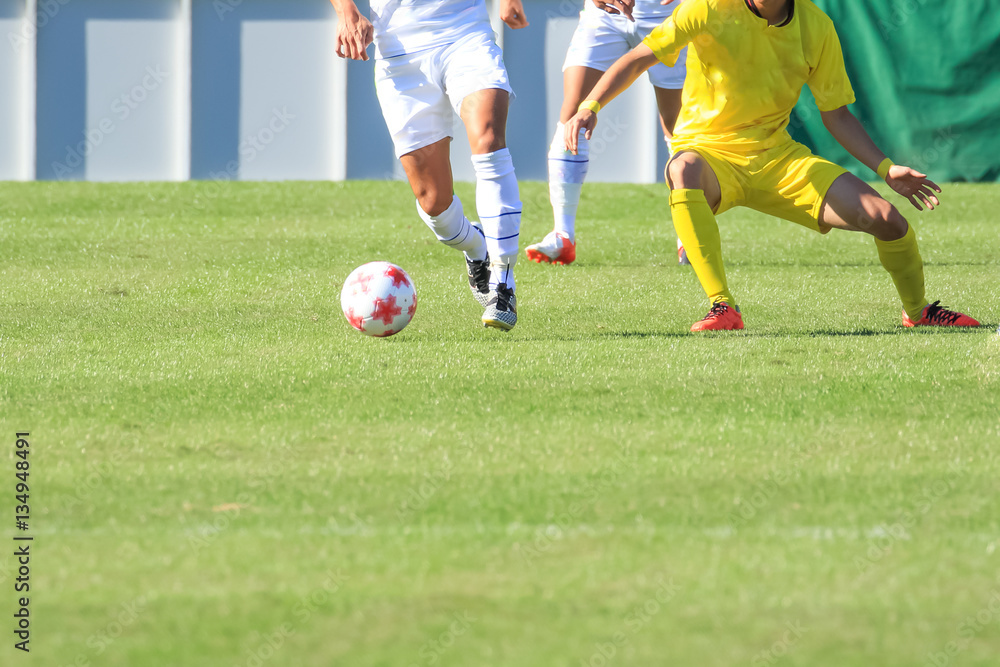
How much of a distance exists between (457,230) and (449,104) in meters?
0.56

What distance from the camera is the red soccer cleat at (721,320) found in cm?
535

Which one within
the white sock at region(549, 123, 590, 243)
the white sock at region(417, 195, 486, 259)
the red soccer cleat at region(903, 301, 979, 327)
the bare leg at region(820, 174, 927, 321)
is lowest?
the white sock at region(549, 123, 590, 243)

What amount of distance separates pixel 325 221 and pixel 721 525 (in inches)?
306

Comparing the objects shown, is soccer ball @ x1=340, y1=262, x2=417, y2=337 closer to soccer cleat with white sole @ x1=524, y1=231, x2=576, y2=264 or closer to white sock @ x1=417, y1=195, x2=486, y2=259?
white sock @ x1=417, y1=195, x2=486, y2=259

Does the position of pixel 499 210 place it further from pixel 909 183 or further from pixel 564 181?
pixel 564 181

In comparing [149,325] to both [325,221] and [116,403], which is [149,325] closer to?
[116,403]

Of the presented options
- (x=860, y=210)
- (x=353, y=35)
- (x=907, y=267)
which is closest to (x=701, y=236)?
(x=860, y=210)

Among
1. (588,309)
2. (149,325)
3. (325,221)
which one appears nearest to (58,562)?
(149,325)

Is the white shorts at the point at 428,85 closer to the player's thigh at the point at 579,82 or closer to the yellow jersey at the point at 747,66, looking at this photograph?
the yellow jersey at the point at 747,66

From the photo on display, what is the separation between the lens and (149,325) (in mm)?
5727

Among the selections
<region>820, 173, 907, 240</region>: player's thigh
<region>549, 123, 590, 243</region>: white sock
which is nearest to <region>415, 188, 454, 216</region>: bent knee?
<region>820, 173, 907, 240</region>: player's thigh

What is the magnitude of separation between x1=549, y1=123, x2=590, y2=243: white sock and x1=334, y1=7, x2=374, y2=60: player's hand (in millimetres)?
2547

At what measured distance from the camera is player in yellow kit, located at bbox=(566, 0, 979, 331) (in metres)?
5.31

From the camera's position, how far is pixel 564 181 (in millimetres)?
7719
